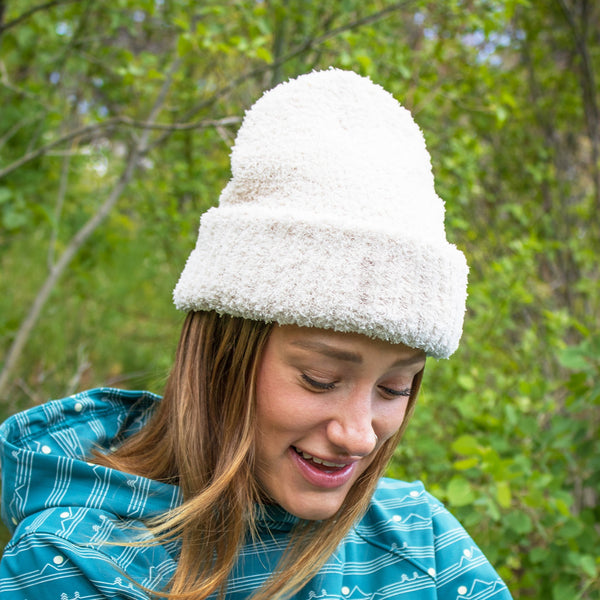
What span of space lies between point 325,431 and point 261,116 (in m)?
0.71

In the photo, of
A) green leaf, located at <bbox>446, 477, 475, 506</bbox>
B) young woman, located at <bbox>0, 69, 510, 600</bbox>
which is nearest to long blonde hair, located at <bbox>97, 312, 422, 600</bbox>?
young woman, located at <bbox>0, 69, 510, 600</bbox>

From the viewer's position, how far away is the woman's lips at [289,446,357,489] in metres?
1.32

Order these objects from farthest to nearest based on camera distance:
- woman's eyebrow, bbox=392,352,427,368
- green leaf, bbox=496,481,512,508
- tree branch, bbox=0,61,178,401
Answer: tree branch, bbox=0,61,178,401, green leaf, bbox=496,481,512,508, woman's eyebrow, bbox=392,352,427,368

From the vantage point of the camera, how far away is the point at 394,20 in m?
3.84

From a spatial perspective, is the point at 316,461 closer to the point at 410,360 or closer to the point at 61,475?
the point at 410,360

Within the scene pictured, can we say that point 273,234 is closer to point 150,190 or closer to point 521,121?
point 150,190

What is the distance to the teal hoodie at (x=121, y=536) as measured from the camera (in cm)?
119

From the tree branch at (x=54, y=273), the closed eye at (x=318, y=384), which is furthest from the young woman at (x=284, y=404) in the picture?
the tree branch at (x=54, y=273)

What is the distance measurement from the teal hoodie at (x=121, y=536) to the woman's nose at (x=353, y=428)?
12.0 inches

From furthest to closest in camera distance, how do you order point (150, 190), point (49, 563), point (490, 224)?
point (490, 224) → point (150, 190) → point (49, 563)

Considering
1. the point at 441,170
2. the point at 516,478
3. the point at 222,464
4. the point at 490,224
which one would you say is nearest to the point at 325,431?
the point at 222,464

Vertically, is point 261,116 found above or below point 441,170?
below

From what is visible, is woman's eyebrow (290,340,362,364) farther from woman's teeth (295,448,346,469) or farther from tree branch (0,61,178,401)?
tree branch (0,61,178,401)

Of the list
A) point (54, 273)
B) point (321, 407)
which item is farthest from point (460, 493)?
point (54, 273)
